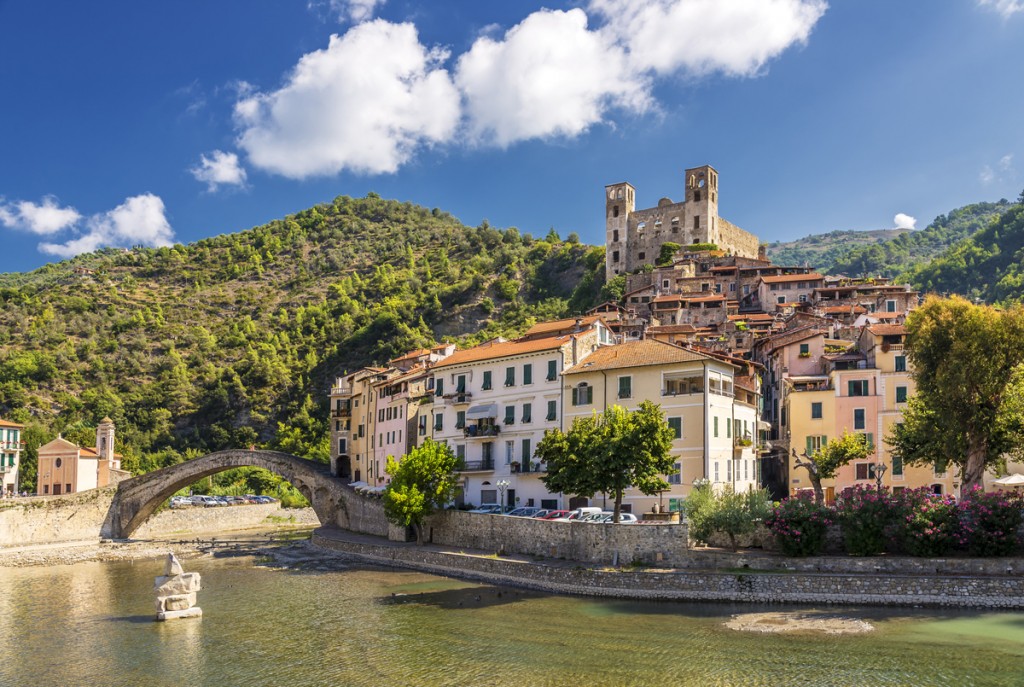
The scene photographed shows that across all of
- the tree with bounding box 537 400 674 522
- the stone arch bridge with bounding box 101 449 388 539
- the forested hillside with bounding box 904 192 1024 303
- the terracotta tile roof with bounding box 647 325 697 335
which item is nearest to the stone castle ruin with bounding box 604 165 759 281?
the terracotta tile roof with bounding box 647 325 697 335

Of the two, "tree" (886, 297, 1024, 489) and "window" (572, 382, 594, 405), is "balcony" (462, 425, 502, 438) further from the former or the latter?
"tree" (886, 297, 1024, 489)

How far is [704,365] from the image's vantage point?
41.8 m

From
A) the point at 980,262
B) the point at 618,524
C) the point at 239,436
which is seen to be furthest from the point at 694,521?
the point at 980,262

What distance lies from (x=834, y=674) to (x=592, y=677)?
6.30 m

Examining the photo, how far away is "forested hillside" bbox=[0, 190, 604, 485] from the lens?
363ft

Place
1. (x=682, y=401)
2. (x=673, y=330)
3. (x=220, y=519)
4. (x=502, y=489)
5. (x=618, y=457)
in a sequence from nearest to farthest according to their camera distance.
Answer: (x=618, y=457) → (x=682, y=401) → (x=502, y=489) → (x=673, y=330) → (x=220, y=519)

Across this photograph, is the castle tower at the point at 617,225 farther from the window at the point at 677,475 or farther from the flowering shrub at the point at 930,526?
the flowering shrub at the point at 930,526

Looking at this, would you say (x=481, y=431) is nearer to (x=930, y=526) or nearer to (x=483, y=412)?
(x=483, y=412)

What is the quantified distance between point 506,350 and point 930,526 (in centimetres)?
2448

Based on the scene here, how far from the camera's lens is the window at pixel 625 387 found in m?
43.7

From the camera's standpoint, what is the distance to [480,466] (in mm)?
48438

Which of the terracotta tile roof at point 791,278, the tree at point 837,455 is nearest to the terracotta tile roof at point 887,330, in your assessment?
the tree at point 837,455

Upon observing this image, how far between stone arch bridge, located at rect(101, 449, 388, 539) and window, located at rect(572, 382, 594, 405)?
23903 mm

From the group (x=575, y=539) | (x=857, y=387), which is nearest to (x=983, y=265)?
(x=857, y=387)
